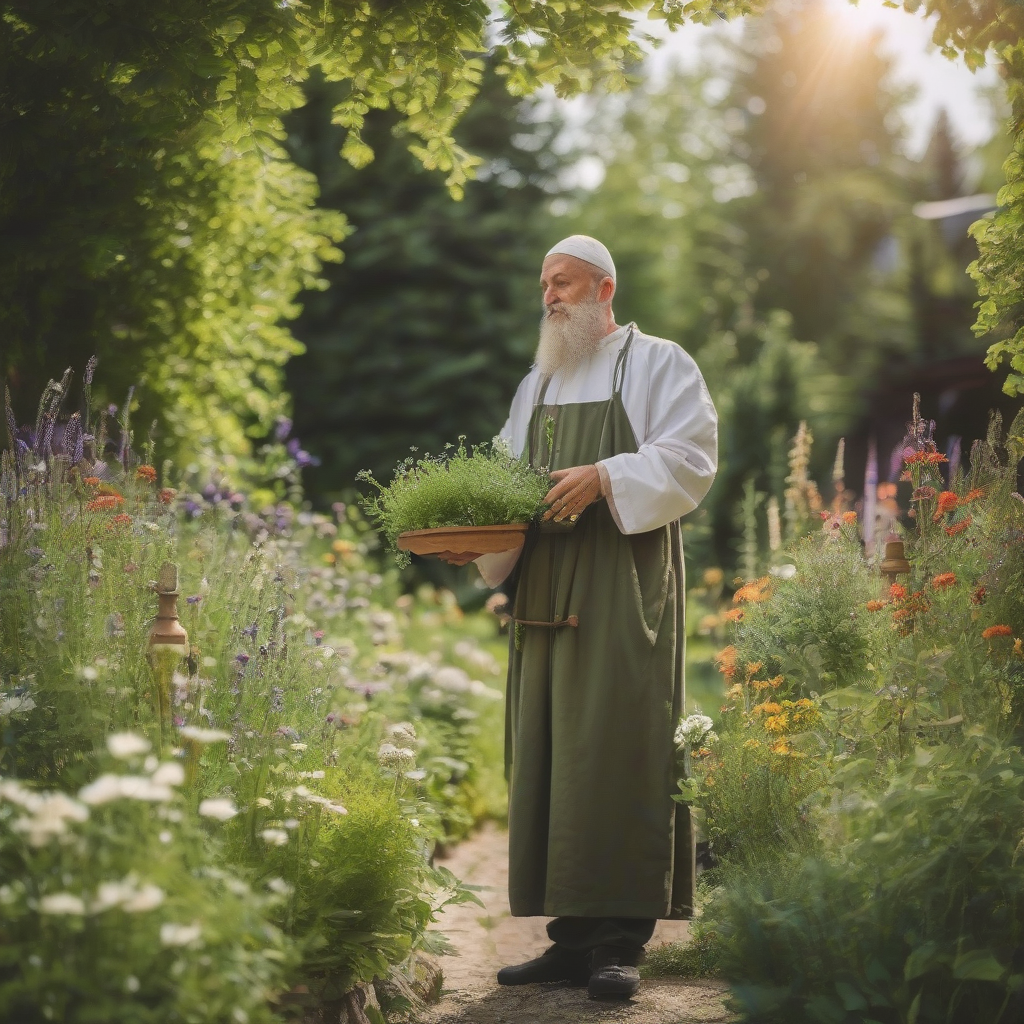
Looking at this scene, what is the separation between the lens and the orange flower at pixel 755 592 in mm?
4348

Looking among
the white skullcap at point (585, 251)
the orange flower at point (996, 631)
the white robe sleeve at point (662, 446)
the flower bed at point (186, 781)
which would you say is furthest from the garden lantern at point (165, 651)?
the orange flower at point (996, 631)

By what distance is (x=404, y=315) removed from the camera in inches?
485

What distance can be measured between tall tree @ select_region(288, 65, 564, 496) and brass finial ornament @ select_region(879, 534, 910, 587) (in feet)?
26.9

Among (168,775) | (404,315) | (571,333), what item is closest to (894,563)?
(571,333)

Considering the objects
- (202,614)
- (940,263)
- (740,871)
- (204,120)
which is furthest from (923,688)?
(940,263)

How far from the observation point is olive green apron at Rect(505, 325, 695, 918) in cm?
368

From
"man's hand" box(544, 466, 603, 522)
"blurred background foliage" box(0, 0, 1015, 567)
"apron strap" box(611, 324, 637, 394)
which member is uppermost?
"blurred background foliage" box(0, 0, 1015, 567)

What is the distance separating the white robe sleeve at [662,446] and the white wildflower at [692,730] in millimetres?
611

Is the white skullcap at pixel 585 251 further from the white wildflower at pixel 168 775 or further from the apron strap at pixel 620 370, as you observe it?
the white wildflower at pixel 168 775

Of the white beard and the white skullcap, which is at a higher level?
the white skullcap

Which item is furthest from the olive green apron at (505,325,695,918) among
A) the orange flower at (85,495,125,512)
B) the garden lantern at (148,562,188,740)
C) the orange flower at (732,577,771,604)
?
the orange flower at (85,495,125,512)

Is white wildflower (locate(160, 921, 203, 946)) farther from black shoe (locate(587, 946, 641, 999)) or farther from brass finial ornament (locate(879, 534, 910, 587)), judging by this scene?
brass finial ornament (locate(879, 534, 910, 587))

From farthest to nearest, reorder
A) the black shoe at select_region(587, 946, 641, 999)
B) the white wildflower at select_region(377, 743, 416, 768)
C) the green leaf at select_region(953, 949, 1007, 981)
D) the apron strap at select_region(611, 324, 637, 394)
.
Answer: the apron strap at select_region(611, 324, 637, 394) < the white wildflower at select_region(377, 743, 416, 768) < the black shoe at select_region(587, 946, 641, 999) < the green leaf at select_region(953, 949, 1007, 981)

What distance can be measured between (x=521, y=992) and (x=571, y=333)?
2.11 m
